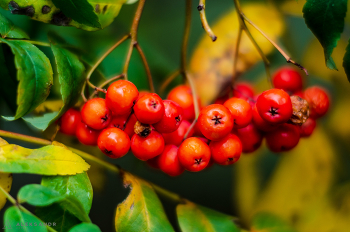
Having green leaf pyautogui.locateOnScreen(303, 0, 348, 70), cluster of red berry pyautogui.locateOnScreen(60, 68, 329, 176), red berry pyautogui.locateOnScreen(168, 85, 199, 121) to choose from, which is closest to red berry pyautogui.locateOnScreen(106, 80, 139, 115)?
cluster of red berry pyautogui.locateOnScreen(60, 68, 329, 176)

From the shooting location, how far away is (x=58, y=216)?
37 centimetres

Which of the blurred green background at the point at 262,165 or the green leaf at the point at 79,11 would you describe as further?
the blurred green background at the point at 262,165

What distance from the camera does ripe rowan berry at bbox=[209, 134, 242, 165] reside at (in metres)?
0.40

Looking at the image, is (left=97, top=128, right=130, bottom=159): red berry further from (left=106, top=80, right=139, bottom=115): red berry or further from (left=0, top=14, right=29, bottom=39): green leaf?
(left=0, top=14, right=29, bottom=39): green leaf

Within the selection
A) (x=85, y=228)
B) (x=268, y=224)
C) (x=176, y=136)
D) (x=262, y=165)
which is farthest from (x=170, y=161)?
(x=262, y=165)

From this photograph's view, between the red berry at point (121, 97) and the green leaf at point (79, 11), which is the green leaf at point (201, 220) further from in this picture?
the green leaf at point (79, 11)

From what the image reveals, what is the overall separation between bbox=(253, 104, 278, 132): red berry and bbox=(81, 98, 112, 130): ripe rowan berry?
203 mm

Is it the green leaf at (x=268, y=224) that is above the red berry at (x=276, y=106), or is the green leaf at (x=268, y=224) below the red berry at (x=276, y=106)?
below

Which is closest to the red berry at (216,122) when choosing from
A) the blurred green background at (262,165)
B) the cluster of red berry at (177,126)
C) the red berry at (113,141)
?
the cluster of red berry at (177,126)

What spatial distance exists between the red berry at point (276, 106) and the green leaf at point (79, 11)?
0.24m

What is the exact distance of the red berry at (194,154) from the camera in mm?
393

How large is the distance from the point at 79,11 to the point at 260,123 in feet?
0.92

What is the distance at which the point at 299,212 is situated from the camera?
2.23 ft

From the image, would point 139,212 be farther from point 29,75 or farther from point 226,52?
point 226,52
